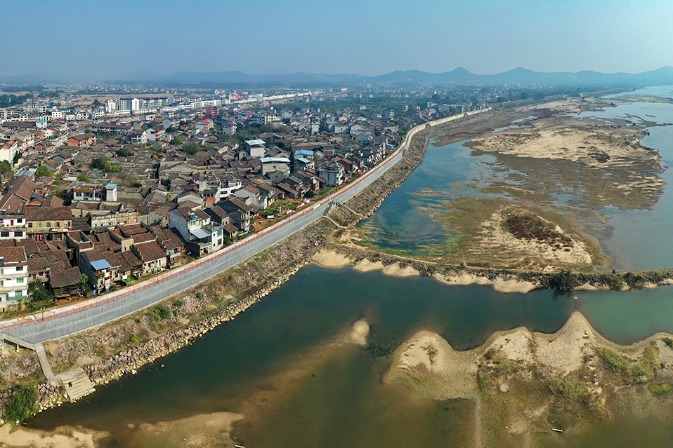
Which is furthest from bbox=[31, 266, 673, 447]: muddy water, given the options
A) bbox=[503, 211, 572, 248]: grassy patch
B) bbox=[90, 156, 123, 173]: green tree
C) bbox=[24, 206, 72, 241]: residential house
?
bbox=[90, 156, 123, 173]: green tree

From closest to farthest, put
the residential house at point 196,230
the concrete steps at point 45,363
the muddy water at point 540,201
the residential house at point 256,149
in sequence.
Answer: the concrete steps at point 45,363, the residential house at point 196,230, the muddy water at point 540,201, the residential house at point 256,149

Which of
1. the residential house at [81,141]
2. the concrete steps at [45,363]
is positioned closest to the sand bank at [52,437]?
the concrete steps at [45,363]

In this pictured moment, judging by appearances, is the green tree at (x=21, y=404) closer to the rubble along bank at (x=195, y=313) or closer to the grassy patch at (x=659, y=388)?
the rubble along bank at (x=195, y=313)

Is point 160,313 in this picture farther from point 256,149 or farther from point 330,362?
point 256,149

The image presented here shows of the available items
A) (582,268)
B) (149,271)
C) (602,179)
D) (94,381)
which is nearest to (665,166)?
(602,179)

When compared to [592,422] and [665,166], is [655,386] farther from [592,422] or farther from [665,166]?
[665,166]
